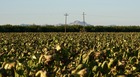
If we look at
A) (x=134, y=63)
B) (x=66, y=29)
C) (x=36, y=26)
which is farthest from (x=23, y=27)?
(x=134, y=63)

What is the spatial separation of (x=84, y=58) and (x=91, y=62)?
0.97ft

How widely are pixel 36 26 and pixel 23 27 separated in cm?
303

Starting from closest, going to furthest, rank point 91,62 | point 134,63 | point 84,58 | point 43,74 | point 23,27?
point 43,74 < point 91,62 < point 84,58 < point 134,63 < point 23,27

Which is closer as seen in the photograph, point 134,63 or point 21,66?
point 21,66

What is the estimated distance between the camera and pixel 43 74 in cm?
273

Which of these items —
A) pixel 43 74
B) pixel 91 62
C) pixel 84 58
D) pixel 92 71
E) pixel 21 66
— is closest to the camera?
pixel 43 74

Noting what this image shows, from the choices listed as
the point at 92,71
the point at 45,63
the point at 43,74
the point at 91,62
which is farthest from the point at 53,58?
the point at 43,74

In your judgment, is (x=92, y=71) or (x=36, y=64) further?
(x=36, y=64)

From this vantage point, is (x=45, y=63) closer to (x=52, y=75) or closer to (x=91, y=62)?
(x=91, y=62)

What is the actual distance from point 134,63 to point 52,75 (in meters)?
1.51

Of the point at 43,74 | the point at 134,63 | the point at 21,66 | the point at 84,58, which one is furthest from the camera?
the point at 134,63

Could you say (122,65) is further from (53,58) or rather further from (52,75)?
(52,75)

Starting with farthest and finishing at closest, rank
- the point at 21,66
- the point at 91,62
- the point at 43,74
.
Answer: the point at 91,62 → the point at 21,66 → the point at 43,74

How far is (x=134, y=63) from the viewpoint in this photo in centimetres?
414
